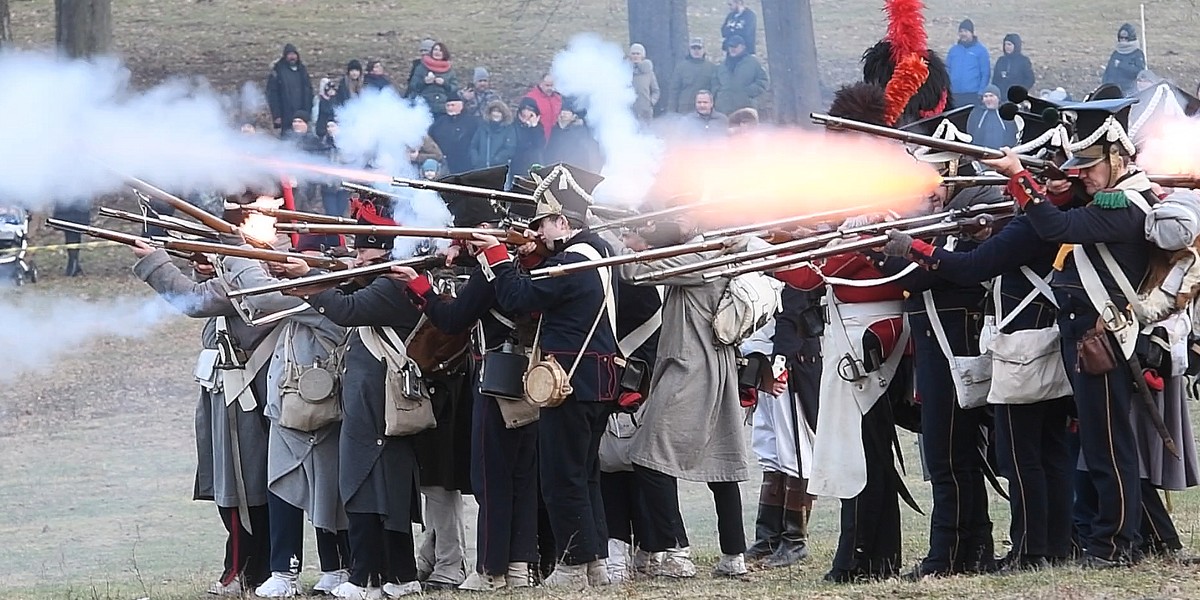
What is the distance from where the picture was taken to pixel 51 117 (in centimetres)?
941

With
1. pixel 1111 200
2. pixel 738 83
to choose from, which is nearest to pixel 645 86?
pixel 738 83

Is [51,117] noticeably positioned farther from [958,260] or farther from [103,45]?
[103,45]

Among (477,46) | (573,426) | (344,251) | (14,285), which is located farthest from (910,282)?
(477,46)

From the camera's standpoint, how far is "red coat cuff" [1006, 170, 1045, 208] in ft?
23.4

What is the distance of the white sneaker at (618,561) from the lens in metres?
8.72

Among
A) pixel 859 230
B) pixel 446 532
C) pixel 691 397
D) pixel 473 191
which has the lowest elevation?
pixel 446 532

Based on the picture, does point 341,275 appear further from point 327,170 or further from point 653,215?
point 653,215

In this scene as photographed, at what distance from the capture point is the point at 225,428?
914cm

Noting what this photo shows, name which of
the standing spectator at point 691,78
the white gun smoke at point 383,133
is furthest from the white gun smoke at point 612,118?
the standing spectator at point 691,78

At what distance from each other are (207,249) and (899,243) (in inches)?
126

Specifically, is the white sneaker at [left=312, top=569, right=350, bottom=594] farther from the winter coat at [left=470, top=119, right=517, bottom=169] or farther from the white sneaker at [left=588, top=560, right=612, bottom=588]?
the winter coat at [left=470, top=119, right=517, bottom=169]

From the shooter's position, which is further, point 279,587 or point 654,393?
point 279,587

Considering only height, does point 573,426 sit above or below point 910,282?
below

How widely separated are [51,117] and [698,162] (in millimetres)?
3392
